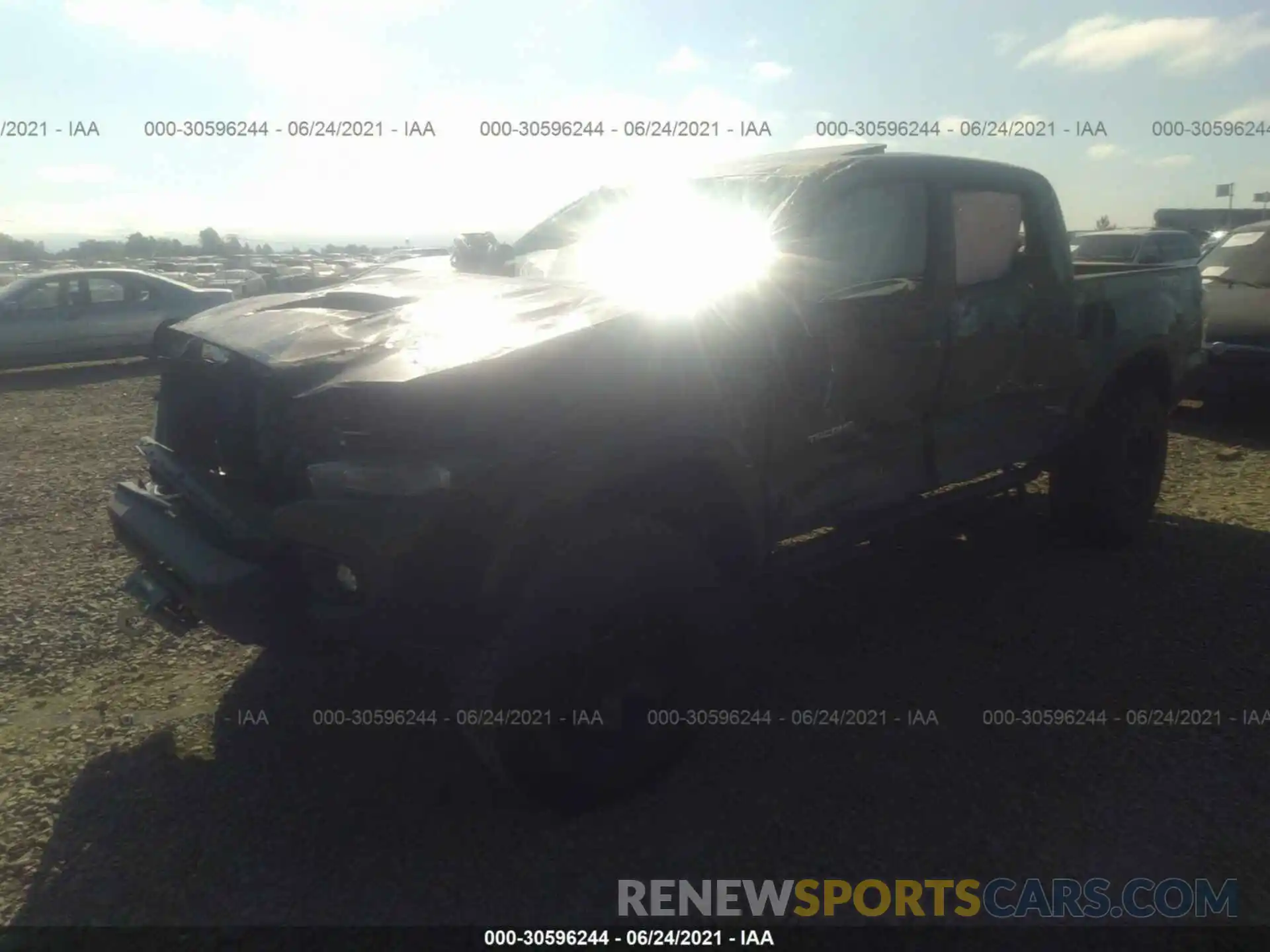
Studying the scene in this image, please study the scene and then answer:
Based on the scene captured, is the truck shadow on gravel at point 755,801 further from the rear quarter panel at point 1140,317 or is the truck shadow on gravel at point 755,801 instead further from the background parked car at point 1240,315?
the background parked car at point 1240,315

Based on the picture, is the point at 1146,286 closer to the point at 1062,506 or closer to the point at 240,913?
the point at 1062,506

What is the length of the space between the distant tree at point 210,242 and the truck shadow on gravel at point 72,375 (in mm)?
46019

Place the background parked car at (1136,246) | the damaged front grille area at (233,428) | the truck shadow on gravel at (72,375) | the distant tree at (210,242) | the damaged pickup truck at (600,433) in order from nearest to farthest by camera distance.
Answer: the damaged pickup truck at (600,433), the damaged front grille area at (233,428), the truck shadow on gravel at (72,375), the background parked car at (1136,246), the distant tree at (210,242)

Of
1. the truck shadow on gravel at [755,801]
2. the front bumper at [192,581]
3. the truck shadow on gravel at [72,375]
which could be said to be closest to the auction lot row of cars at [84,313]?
the truck shadow on gravel at [72,375]

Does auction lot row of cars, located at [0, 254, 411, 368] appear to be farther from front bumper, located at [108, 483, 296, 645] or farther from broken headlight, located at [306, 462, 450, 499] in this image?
broken headlight, located at [306, 462, 450, 499]

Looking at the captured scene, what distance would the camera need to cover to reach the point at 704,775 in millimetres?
3109

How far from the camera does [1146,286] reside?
190 inches

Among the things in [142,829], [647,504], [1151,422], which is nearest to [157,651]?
[142,829]

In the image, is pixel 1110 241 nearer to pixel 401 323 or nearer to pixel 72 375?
pixel 401 323

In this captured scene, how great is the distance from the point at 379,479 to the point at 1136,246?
12.0 m

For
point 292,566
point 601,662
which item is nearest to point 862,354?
point 601,662

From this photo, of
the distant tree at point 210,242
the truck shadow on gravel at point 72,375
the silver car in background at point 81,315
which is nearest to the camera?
the truck shadow on gravel at point 72,375

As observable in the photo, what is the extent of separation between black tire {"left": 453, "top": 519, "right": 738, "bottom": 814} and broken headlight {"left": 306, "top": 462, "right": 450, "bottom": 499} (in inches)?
15.5

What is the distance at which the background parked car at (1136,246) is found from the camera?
38.2 ft
